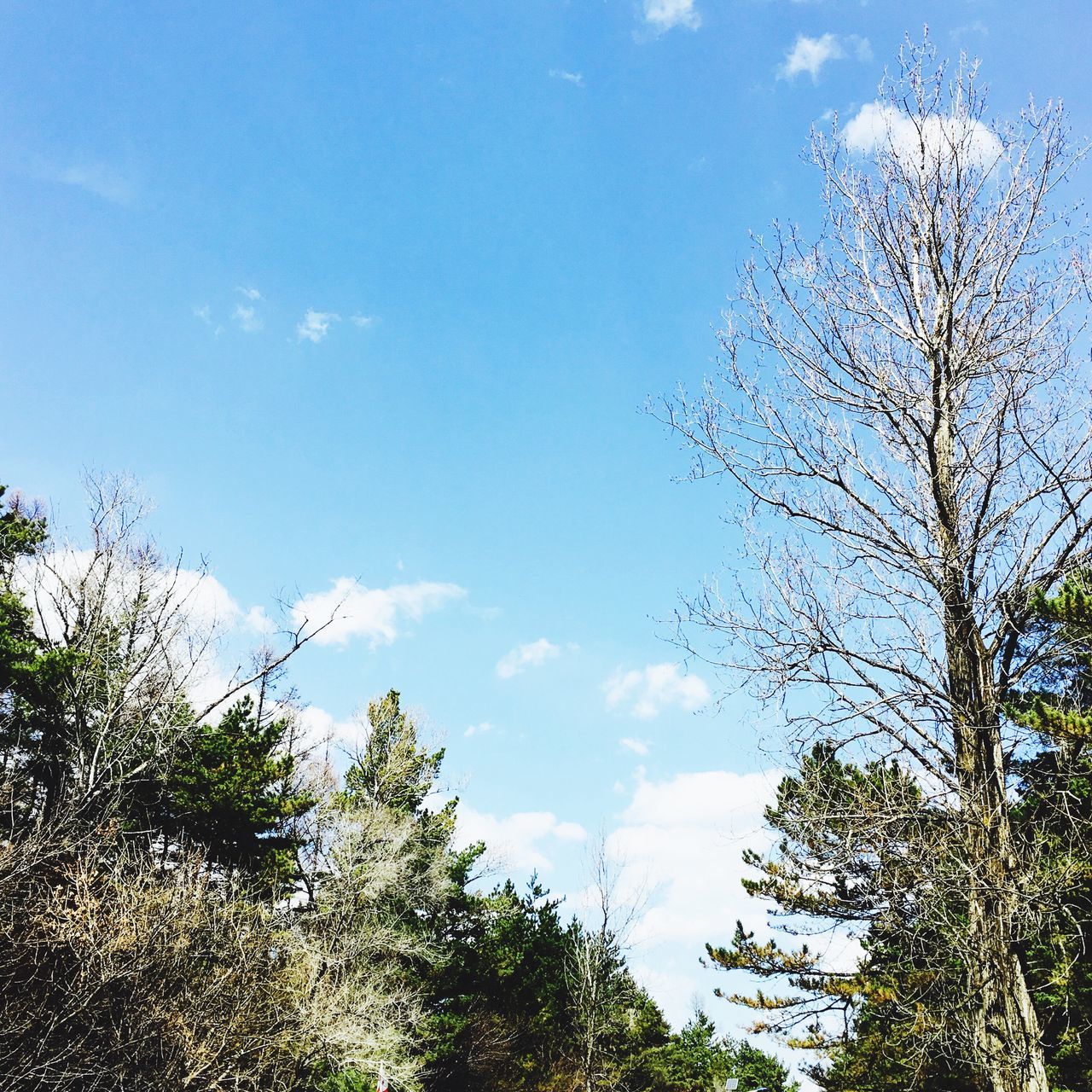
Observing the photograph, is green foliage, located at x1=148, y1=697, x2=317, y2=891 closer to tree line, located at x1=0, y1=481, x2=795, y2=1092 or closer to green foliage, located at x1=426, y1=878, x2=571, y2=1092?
tree line, located at x1=0, y1=481, x2=795, y2=1092

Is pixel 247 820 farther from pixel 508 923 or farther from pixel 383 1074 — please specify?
pixel 508 923

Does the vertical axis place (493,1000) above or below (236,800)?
below

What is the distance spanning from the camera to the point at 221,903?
15711 mm

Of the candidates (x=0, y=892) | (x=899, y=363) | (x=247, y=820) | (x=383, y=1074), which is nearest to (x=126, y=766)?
(x=247, y=820)

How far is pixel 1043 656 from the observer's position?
560 cm

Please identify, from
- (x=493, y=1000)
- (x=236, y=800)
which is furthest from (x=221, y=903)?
(x=493, y=1000)

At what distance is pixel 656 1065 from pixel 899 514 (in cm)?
3666

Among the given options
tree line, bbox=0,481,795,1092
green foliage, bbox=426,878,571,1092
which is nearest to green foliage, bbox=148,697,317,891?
tree line, bbox=0,481,795,1092

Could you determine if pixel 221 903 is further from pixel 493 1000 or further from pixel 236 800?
pixel 493 1000

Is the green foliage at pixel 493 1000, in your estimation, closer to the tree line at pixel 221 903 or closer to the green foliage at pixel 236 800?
the tree line at pixel 221 903

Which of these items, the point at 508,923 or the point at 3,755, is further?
the point at 508,923

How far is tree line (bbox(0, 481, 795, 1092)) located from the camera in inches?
451

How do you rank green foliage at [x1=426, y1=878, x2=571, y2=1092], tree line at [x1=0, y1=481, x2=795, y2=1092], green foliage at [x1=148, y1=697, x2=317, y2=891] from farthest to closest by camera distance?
green foliage at [x1=426, y1=878, x2=571, y2=1092], green foliage at [x1=148, y1=697, x2=317, y2=891], tree line at [x1=0, y1=481, x2=795, y2=1092]

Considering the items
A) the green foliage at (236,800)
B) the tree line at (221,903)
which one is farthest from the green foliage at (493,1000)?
the green foliage at (236,800)
